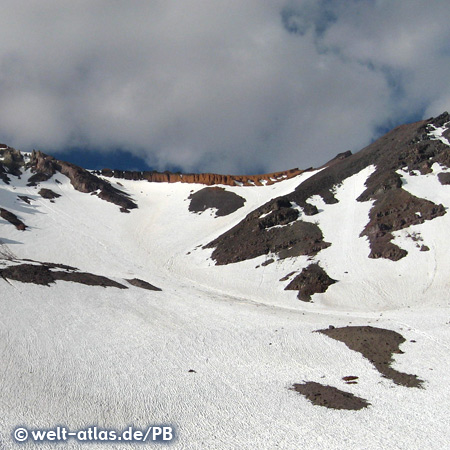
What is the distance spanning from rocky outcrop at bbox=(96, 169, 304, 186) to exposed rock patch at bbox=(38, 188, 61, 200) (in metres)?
33.8

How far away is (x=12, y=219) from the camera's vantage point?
213 feet

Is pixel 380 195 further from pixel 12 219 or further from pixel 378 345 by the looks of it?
pixel 12 219

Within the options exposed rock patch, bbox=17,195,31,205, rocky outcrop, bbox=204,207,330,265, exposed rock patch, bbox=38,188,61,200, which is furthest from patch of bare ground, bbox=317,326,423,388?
exposed rock patch, bbox=38,188,61,200

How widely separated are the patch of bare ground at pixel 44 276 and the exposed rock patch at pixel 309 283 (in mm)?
19358

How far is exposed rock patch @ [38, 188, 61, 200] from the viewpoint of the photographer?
8600cm

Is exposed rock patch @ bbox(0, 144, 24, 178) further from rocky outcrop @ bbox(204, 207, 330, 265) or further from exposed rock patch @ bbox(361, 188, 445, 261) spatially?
exposed rock patch @ bbox(361, 188, 445, 261)

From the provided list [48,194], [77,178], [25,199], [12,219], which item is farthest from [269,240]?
[77,178]

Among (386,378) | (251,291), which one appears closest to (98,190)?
(251,291)

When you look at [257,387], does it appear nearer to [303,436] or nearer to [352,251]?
[303,436]

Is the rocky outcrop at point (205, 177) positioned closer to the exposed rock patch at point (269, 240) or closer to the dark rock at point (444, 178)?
the exposed rock patch at point (269, 240)

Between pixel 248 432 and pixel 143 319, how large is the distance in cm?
1704

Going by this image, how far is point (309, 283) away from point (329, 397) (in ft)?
95.3

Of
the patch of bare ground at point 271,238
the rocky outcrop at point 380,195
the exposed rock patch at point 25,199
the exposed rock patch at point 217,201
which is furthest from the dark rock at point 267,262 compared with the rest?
the exposed rock patch at point 25,199

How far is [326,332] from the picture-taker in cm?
2602
